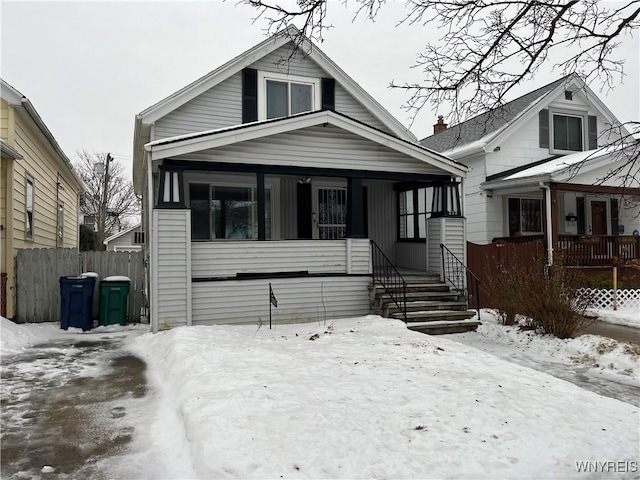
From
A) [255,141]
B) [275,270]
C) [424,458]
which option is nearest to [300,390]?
[424,458]

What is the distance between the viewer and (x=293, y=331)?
28.2ft

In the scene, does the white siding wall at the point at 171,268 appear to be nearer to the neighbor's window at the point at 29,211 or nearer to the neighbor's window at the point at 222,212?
the neighbor's window at the point at 222,212

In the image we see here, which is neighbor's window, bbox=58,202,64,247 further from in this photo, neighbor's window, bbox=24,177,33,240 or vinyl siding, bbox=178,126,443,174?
vinyl siding, bbox=178,126,443,174

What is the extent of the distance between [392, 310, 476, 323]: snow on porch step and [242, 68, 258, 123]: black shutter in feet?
20.2

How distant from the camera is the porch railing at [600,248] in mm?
13172

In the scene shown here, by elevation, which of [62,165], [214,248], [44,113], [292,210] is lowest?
[214,248]

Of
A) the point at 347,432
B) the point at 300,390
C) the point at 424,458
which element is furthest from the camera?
the point at 300,390

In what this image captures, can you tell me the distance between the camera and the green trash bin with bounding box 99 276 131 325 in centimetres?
977

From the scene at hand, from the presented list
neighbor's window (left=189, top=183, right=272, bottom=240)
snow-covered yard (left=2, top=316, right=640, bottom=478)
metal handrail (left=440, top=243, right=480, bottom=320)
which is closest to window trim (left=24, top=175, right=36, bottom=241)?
neighbor's window (left=189, top=183, right=272, bottom=240)

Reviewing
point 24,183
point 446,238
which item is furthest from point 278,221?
point 24,183

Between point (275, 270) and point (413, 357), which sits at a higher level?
point (275, 270)

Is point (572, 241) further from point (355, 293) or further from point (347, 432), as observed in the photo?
point (347, 432)

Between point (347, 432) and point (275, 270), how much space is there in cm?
588

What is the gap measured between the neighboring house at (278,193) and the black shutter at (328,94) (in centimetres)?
3
